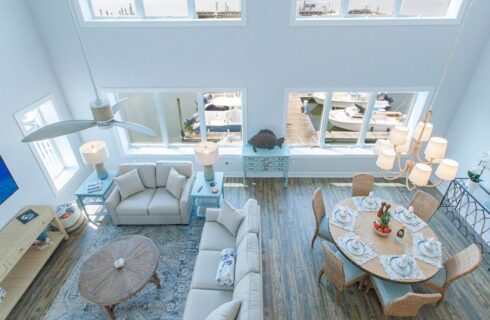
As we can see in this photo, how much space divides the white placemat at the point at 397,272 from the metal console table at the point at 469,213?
2.19 m

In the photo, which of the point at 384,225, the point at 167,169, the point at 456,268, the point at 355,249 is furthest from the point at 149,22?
the point at 456,268

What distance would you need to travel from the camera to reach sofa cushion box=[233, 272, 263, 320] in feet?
10.7

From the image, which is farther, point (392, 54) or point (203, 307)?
point (392, 54)

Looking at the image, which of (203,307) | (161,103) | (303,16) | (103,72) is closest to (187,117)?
(161,103)

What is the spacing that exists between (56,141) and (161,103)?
243cm

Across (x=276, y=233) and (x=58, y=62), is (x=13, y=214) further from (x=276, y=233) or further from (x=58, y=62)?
(x=276, y=233)

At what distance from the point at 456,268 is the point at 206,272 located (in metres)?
3.55

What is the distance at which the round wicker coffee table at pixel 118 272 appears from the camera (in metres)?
3.96

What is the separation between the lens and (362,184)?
17.9 feet

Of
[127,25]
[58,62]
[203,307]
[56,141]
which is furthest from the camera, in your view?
[56,141]

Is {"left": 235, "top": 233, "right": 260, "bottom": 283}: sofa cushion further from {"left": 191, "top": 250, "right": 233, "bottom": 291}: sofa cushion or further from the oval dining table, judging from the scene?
the oval dining table

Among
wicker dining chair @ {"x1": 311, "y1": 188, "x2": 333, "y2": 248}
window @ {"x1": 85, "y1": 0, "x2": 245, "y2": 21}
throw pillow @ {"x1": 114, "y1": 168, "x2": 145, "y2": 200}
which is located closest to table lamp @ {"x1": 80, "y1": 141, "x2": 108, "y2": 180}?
throw pillow @ {"x1": 114, "y1": 168, "x2": 145, "y2": 200}

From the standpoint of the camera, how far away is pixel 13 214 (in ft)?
16.3

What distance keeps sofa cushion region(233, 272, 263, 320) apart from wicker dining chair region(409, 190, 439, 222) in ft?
10.6
